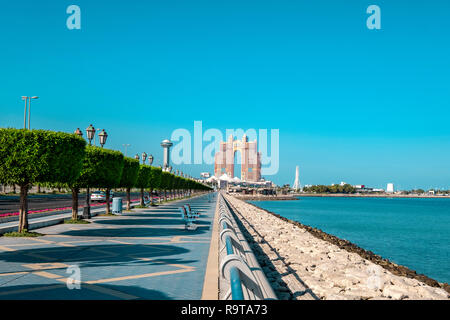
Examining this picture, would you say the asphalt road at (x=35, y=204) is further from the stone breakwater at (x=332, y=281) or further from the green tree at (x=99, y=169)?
the stone breakwater at (x=332, y=281)

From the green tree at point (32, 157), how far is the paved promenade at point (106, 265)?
2195mm

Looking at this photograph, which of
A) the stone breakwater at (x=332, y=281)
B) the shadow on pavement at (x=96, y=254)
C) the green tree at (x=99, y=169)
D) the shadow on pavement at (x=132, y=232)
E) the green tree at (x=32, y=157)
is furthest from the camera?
the green tree at (x=99, y=169)

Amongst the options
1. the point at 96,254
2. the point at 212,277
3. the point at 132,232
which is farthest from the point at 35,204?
the point at 212,277

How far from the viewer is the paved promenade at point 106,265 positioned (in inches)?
306

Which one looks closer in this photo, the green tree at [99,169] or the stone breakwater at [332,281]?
the stone breakwater at [332,281]

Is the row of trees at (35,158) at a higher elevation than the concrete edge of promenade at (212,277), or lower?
higher

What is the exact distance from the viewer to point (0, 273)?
9.26m

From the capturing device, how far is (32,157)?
1554 centimetres

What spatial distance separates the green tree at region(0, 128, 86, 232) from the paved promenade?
2.19 m

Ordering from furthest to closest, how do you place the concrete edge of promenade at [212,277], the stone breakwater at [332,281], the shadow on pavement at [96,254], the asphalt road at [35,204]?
1. the asphalt road at [35,204]
2. the shadow on pavement at [96,254]
3. the stone breakwater at [332,281]
4. the concrete edge of promenade at [212,277]

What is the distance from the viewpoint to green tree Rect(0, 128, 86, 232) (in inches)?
603

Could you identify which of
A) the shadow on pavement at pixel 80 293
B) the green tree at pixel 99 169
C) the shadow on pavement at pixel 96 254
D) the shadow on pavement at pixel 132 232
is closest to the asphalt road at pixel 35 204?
the green tree at pixel 99 169
